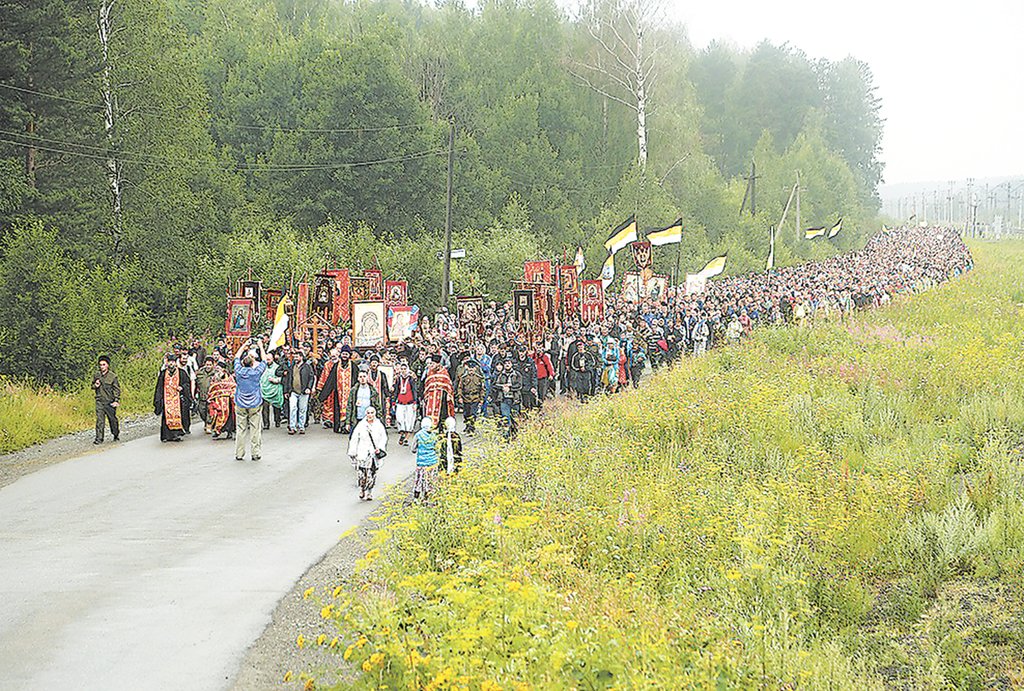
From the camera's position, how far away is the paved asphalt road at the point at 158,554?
892 centimetres

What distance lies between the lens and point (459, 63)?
59.6m

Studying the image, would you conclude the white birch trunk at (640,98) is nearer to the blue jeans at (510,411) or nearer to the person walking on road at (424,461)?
the blue jeans at (510,411)

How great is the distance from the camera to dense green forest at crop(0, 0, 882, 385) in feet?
93.4

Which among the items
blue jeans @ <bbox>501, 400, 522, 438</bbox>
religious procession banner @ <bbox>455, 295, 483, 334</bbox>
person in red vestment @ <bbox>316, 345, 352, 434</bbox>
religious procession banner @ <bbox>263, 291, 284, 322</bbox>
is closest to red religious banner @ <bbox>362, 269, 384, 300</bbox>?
religious procession banner @ <bbox>455, 295, 483, 334</bbox>

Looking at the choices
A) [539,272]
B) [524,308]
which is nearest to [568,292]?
[539,272]

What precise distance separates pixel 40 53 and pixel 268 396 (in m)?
14.4

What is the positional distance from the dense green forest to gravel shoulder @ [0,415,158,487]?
3.01m

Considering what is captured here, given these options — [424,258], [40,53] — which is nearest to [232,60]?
[424,258]

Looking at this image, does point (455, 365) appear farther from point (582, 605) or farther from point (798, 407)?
point (582, 605)

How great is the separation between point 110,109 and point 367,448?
21.4m

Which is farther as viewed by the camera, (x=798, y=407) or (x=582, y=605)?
(x=798, y=407)

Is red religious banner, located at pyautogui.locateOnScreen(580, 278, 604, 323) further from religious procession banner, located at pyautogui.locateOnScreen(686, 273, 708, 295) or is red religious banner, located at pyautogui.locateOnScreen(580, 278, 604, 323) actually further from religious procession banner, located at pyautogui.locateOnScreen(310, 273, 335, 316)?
religious procession banner, located at pyautogui.locateOnScreen(686, 273, 708, 295)

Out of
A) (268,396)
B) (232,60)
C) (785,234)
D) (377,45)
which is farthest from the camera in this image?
(785,234)

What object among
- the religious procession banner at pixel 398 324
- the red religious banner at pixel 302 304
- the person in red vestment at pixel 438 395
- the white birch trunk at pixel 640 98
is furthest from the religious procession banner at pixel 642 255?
the white birch trunk at pixel 640 98
